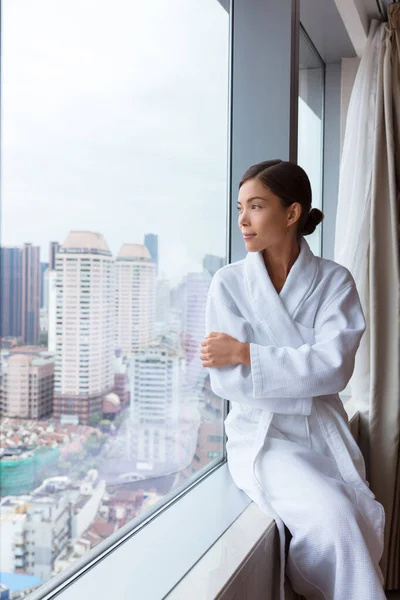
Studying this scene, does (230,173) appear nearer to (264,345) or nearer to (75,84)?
(264,345)

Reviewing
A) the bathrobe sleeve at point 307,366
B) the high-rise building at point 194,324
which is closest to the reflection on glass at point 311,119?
the high-rise building at point 194,324

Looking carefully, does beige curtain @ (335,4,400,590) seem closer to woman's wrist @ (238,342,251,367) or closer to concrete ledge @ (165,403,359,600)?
concrete ledge @ (165,403,359,600)

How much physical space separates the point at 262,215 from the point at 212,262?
445mm

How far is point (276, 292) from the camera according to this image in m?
1.53

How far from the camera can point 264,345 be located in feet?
4.93

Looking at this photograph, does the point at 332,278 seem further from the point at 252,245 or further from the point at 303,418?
the point at 303,418

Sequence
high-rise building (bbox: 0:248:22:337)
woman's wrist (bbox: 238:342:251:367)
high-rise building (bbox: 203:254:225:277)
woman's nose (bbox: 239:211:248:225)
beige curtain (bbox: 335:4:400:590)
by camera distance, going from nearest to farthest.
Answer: high-rise building (bbox: 0:248:22:337), woman's wrist (bbox: 238:342:251:367), woman's nose (bbox: 239:211:248:225), high-rise building (bbox: 203:254:225:277), beige curtain (bbox: 335:4:400:590)

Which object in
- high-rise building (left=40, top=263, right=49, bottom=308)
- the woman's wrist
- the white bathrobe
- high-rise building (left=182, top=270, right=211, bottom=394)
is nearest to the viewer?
high-rise building (left=40, top=263, right=49, bottom=308)

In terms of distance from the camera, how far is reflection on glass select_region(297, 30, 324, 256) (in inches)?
112

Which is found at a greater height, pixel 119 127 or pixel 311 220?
pixel 119 127

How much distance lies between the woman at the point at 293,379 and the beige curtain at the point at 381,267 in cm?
95

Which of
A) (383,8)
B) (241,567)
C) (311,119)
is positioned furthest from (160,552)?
(383,8)

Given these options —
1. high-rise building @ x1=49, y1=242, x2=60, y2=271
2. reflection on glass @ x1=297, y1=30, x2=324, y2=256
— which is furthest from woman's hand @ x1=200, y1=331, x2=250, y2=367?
reflection on glass @ x1=297, y1=30, x2=324, y2=256

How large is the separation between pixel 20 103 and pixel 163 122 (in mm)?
585
